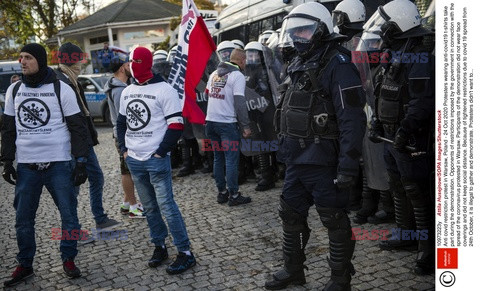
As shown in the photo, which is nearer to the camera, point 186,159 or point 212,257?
point 212,257

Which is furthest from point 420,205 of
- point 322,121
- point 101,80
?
point 101,80

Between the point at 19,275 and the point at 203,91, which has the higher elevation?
the point at 203,91

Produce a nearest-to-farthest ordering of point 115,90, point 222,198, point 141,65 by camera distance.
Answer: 1. point 141,65
2. point 115,90
3. point 222,198

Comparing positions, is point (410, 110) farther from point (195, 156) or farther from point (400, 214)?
point (195, 156)

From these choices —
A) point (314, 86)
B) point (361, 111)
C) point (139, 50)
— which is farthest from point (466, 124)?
point (139, 50)

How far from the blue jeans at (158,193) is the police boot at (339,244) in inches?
55.4

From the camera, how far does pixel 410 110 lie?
414cm

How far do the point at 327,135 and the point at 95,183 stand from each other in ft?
10.2

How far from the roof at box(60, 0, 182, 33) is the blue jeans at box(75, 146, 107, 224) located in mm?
27018

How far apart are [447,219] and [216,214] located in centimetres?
367

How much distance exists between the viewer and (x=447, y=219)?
3.18 meters

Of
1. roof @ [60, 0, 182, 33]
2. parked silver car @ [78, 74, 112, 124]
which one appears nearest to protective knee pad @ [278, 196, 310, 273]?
parked silver car @ [78, 74, 112, 124]

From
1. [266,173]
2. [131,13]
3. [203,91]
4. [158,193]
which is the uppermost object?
[131,13]

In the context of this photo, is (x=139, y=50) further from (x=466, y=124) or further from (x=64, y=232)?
(x=466, y=124)
